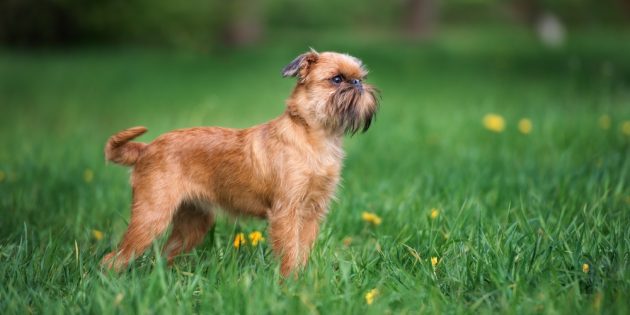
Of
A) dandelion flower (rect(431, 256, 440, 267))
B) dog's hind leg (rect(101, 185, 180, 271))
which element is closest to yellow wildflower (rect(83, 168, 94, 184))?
dog's hind leg (rect(101, 185, 180, 271))

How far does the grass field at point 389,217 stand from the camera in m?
3.15

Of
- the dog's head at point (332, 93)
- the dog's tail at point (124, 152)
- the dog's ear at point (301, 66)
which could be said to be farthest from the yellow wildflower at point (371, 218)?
the dog's tail at point (124, 152)

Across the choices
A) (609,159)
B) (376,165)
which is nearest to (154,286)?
(376,165)

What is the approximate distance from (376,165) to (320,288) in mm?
3150

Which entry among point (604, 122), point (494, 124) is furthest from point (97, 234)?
point (604, 122)

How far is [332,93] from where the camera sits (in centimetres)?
376

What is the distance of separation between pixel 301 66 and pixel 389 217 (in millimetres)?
1354

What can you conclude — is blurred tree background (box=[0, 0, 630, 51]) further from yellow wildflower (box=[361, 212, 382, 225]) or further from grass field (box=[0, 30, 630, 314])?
yellow wildflower (box=[361, 212, 382, 225])

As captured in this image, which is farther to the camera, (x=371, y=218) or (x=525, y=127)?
(x=525, y=127)

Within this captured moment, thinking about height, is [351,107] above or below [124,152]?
above

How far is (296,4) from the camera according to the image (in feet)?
82.3

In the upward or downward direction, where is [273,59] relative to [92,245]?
downward

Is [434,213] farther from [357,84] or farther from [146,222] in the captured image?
[146,222]

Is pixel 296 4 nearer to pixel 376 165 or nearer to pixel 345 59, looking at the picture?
pixel 376 165
